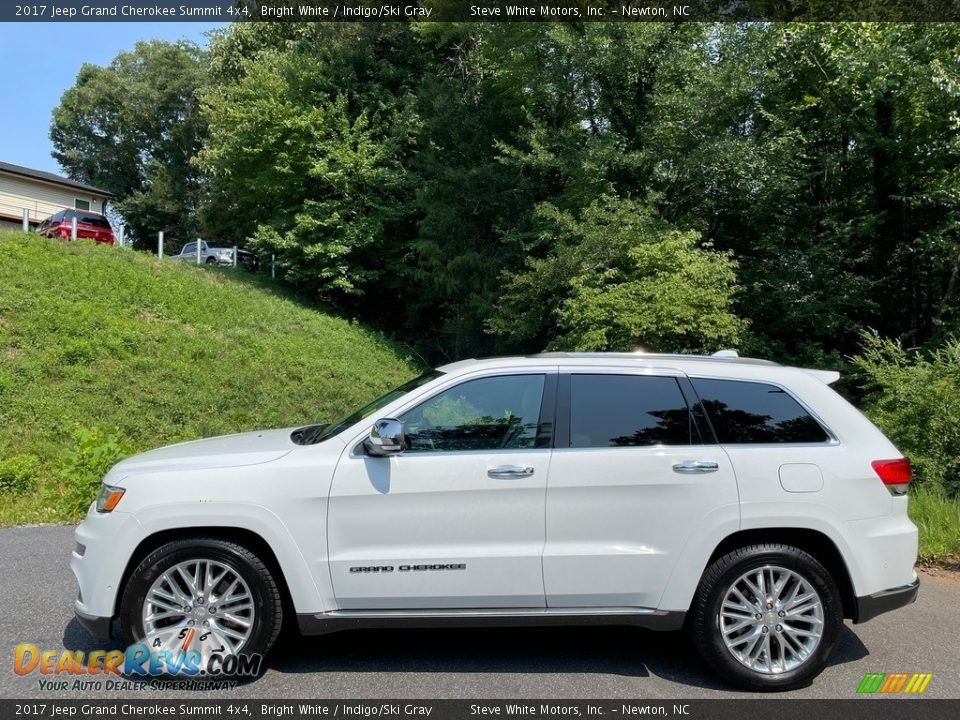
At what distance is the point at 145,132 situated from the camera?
154 feet

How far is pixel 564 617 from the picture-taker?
3836 millimetres

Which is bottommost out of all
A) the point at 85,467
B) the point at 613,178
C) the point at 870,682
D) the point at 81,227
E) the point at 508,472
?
the point at 870,682

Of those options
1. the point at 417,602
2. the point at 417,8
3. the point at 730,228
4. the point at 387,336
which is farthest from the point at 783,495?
the point at 417,8

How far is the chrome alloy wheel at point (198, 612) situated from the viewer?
3.79 m

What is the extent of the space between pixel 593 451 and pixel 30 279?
14.8 m

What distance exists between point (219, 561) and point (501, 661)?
5.51 feet

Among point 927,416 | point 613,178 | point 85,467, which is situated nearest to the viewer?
point 927,416

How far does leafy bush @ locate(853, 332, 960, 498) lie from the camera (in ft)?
24.2

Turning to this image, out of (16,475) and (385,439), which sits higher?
(385,439)

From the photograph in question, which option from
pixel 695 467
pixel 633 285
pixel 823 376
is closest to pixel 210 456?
pixel 695 467

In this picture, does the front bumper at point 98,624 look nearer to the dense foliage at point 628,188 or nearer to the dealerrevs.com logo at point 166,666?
the dealerrevs.com logo at point 166,666

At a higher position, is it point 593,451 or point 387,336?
point 387,336

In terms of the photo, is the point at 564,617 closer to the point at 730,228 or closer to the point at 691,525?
the point at 691,525
